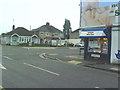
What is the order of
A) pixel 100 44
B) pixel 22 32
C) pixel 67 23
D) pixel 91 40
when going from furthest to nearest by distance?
pixel 67 23 → pixel 22 32 → pixel 91 40 → pixel 100 44

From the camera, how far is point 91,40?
63.3 ft

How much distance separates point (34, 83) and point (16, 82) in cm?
80

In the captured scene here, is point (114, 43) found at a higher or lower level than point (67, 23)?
lower

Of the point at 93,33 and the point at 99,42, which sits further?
the point at 99,42

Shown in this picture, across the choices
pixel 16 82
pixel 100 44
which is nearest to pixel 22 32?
pixel 100 44

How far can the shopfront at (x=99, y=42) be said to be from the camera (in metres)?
16.7

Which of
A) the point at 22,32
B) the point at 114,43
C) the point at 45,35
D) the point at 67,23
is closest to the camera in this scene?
the point at 114,43

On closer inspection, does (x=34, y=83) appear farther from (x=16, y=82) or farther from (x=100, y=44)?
(x=100, y=44)

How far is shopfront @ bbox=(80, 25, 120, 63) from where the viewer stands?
16.7 m

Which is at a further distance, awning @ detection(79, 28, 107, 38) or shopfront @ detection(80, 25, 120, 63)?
awning @ detection(79, 28, 107, 38)

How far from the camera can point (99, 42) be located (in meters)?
18.2

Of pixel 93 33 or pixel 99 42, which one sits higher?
pixel 93 33

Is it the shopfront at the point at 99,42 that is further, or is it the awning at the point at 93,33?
the awning at the point at 93,33

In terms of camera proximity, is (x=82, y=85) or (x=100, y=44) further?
(x=100, y=44)
